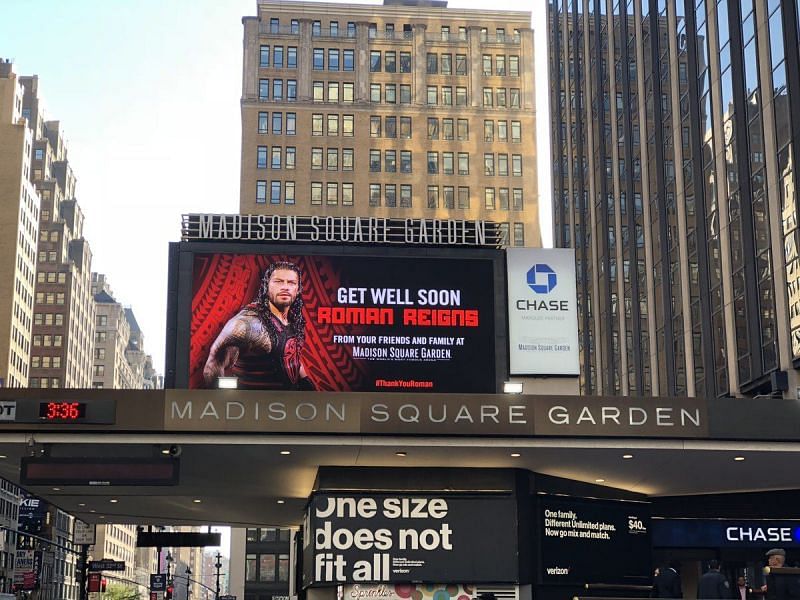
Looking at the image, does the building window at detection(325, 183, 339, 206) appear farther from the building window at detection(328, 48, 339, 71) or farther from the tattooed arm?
the tattooed arm

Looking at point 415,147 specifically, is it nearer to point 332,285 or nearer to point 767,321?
point 767,321

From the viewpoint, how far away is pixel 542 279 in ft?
105

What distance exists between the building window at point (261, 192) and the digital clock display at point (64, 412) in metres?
95.3

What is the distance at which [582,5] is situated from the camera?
87688 millimetres

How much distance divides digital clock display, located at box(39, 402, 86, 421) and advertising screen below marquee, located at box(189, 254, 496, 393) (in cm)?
635

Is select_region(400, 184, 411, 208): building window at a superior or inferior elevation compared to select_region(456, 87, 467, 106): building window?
inferior

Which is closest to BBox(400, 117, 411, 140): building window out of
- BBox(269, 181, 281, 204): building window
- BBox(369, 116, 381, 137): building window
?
BBox(369, 116, 381, 137): building window

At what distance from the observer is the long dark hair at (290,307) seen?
101ft

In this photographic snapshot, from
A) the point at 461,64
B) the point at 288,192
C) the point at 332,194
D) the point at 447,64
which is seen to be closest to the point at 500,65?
the point at 461,64

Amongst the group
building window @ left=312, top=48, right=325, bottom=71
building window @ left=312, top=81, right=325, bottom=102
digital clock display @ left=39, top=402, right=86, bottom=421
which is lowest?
digital clock display @ left=39, top=402, right=86, bottom=421

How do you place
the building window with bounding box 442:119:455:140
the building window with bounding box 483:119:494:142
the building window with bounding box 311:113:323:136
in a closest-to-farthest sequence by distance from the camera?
the building window with bounding box 311:113:323:136, the building window with bounding box 442:119:455:140, the building window with bounding box 483:119:494:142

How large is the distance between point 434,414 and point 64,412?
8.13m

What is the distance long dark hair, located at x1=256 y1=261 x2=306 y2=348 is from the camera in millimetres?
30719

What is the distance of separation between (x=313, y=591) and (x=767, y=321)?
26.6 meters
